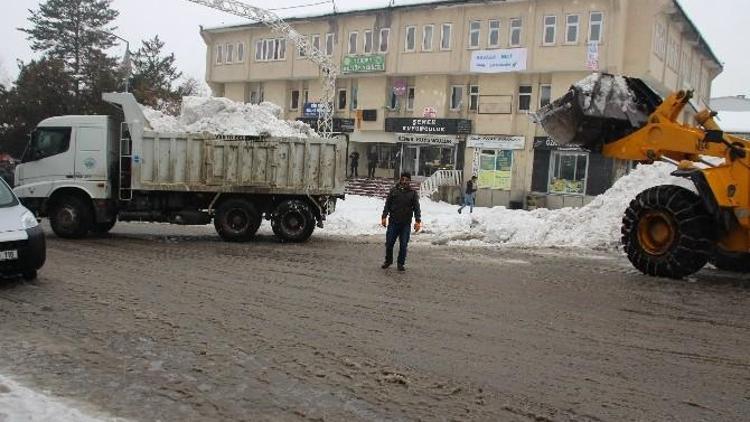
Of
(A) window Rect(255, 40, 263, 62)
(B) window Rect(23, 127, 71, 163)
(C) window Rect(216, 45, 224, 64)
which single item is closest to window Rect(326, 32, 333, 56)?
(A) window Rect(255, 40, 263, 62)

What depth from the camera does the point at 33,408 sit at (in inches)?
162

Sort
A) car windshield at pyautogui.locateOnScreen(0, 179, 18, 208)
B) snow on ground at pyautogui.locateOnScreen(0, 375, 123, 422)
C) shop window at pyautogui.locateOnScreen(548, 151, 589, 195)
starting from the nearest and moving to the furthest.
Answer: snow on ground at pyautogui.locateOnScreen(0, 375, 123, 422), car windshield at pyautogui.locateOnScreen(0, 179, 18, 208), shop window at pyautogui.locateOnScreen(548, 151, 589, 195)

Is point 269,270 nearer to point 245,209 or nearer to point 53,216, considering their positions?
point 245,209

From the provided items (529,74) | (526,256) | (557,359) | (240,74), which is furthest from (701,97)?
(557,359)

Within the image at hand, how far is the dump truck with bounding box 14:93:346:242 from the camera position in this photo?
1432 cm

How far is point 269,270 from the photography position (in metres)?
10.6

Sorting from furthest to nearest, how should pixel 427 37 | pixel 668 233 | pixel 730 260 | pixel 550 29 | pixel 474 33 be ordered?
pixel 427 37, pixel 474 33, pixel 550 29, pixel 730 260, pixel 668 233

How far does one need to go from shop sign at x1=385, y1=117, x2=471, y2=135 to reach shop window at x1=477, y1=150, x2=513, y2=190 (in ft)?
5.85

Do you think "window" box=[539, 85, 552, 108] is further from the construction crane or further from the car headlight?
the car headlight

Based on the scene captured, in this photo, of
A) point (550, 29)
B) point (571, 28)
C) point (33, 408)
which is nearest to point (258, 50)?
point (550, 29)

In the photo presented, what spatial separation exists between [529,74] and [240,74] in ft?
68.4

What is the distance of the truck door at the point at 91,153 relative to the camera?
14.3 m

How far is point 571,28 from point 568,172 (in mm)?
7009

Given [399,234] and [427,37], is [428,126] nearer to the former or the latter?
[427,37]
